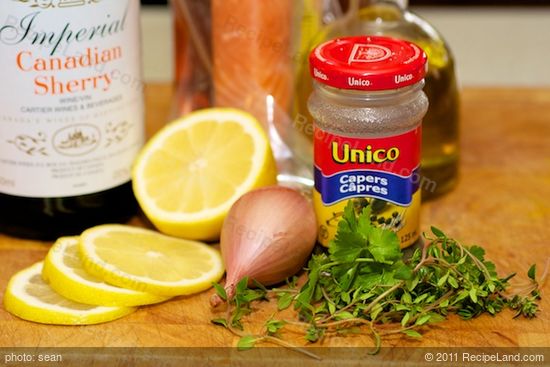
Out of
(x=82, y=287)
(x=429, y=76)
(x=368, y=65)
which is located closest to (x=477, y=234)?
(x=429, y=76)

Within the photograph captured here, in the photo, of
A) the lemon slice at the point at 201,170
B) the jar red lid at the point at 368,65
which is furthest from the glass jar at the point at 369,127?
the lemon slice at the point at 201,170

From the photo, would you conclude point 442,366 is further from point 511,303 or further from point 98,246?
point 98,246

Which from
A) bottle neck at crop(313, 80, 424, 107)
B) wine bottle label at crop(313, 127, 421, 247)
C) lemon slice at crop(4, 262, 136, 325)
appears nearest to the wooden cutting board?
lemon slice at crop(4, 262, 136, 325)

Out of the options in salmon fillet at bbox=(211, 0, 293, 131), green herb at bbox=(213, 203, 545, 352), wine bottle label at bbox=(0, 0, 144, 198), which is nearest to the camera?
green herb at bbox=(213, 203, 545, 352)

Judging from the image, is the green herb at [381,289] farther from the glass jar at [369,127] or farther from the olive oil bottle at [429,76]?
the olive oil bottle at [429,76]

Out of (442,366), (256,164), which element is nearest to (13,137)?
(256,164)

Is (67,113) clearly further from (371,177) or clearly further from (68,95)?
(371,177)

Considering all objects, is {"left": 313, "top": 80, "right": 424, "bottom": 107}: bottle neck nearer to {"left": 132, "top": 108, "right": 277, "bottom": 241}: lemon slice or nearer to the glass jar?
the glass jar
